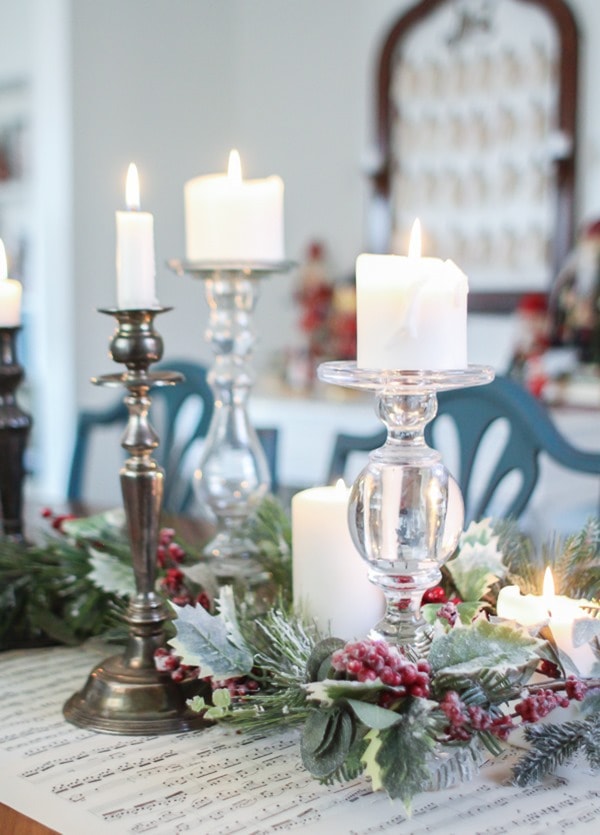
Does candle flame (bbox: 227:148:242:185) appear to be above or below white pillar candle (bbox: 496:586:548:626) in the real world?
above

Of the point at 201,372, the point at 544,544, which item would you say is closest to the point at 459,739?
the point at 544,544

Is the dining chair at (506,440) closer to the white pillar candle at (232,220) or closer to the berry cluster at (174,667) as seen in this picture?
the white pillar candle at (232,220)

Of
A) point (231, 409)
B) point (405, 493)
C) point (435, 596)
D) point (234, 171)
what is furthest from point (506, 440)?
point (405, 493)

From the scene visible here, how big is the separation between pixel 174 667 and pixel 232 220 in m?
0.47

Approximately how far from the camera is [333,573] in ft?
2.64

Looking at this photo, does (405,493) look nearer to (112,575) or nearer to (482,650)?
(482,650)

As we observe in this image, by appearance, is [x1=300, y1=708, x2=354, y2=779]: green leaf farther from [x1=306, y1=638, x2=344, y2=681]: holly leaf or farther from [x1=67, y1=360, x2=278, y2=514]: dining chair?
[x1=67, y1=360, x2=278, y2=514]: dining chair

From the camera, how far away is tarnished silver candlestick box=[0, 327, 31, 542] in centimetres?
112

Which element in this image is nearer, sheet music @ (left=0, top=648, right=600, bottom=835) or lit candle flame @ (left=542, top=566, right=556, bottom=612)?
sheet music @ (left=0, top=648, right=600, bottom=835)

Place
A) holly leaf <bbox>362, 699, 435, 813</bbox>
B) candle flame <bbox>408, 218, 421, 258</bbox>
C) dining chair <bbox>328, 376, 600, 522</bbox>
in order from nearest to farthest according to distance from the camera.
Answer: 1. holly leaf <bbox>362, 699, 435, 813</bbox>
2. candle flame <bbox>408, 218, 421, 258</bbox>
3. dining chair <bbox>328, 376, 600, 522</bbox>

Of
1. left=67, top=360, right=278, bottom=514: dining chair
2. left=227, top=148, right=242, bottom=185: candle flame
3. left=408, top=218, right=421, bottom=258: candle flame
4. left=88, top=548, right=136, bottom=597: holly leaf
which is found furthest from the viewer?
left=67, top=360, right=278, bottom=514: dining chair

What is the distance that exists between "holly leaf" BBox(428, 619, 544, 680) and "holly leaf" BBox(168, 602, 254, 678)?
14 centimetres

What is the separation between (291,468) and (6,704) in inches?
91.5

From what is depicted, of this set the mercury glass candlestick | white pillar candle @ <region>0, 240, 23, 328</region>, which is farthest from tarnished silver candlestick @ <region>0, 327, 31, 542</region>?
the mercury glass candlestick
